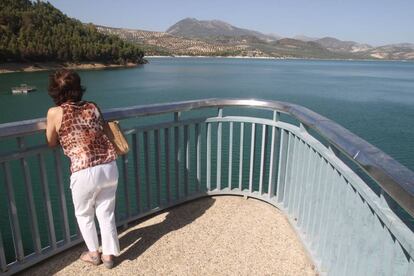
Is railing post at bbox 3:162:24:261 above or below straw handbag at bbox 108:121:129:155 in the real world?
below

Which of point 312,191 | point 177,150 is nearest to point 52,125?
point 177,150

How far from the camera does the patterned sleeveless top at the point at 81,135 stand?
2.15 meters

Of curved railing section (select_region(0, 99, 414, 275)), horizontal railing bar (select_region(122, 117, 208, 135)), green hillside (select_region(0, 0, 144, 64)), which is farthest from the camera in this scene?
green hillside (select_region(0, 0, 144, 64))

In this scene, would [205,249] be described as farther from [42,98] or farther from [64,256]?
[42,98]

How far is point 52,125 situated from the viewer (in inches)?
84.4

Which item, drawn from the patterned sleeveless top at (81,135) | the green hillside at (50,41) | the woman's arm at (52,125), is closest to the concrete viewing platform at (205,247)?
the patterned sleeveless top at (81,135)

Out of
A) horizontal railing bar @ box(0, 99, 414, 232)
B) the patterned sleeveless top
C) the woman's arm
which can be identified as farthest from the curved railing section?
the patterned sleeveless top

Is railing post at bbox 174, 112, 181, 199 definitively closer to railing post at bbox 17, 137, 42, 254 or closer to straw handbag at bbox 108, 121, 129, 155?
straw handbag at bbox 108, 121, 129, 155

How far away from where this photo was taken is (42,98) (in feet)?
109

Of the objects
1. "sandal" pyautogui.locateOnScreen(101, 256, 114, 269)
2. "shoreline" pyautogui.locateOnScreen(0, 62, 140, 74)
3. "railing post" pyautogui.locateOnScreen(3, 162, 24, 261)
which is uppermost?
"railing post" pyautogui.locateOnScreen(3, 162, 24, 261)

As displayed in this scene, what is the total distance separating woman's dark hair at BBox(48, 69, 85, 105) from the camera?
213 cm

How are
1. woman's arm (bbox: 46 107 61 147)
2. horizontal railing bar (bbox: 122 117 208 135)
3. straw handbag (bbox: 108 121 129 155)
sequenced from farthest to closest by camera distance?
horizontal railing bar (bbox: 122 117 208 135)
straw handbag (bbox: 108 121 129 155)
woman's arm (bbox: 46 107 61 147)

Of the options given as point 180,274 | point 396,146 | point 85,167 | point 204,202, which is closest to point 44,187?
point 85,167

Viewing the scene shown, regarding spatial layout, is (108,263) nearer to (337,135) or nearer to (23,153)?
(23,153)
